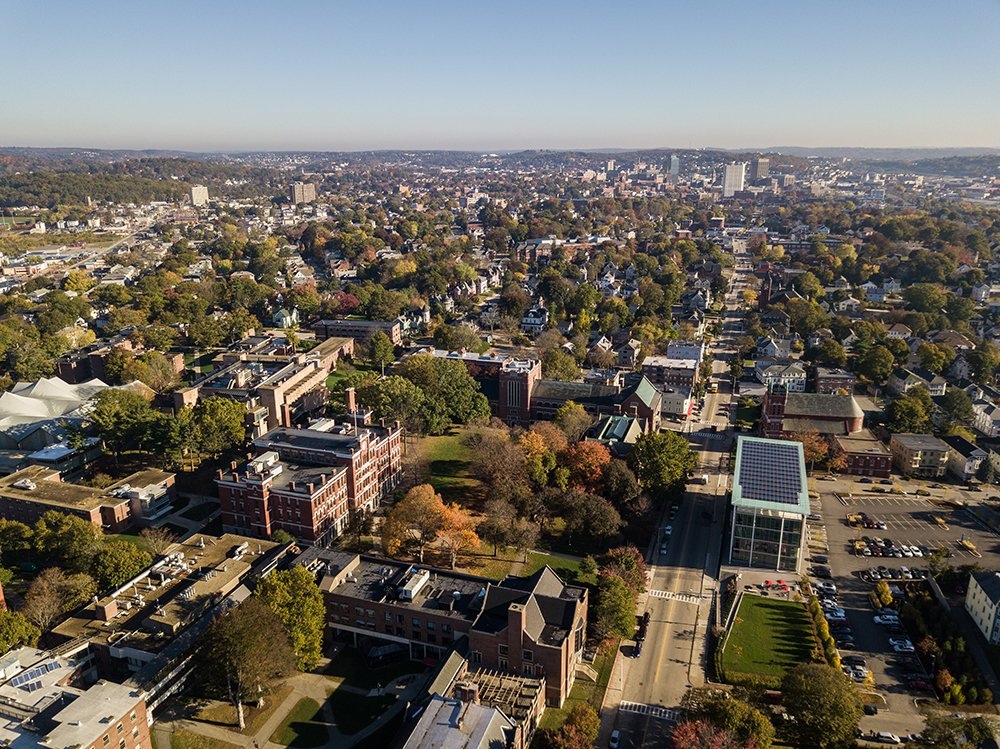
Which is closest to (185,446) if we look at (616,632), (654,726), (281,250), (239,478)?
(239,478)

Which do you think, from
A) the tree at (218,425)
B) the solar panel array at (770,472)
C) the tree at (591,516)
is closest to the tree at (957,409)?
the solar panel array at (770,472)

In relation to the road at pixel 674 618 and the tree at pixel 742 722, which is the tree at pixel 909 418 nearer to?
the road at pixel 674 618

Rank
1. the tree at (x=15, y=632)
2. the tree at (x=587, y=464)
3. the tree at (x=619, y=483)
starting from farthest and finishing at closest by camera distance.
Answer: the tree at (x=587, y=464) → the tree at (x=619, y=483) → the tree at (x=15, y=632)

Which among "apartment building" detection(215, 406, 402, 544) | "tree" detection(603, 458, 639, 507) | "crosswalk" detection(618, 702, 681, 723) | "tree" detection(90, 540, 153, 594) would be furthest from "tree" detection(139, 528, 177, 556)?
"tree" detection(603, 458, 639, 507)

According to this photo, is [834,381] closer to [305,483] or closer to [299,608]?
[305,483]

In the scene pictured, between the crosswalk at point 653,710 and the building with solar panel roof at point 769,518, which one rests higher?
the building with solar panel roof at point 769,518

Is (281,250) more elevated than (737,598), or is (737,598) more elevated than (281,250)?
(281,250)

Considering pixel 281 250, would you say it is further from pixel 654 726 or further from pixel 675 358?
pixel 654 726
